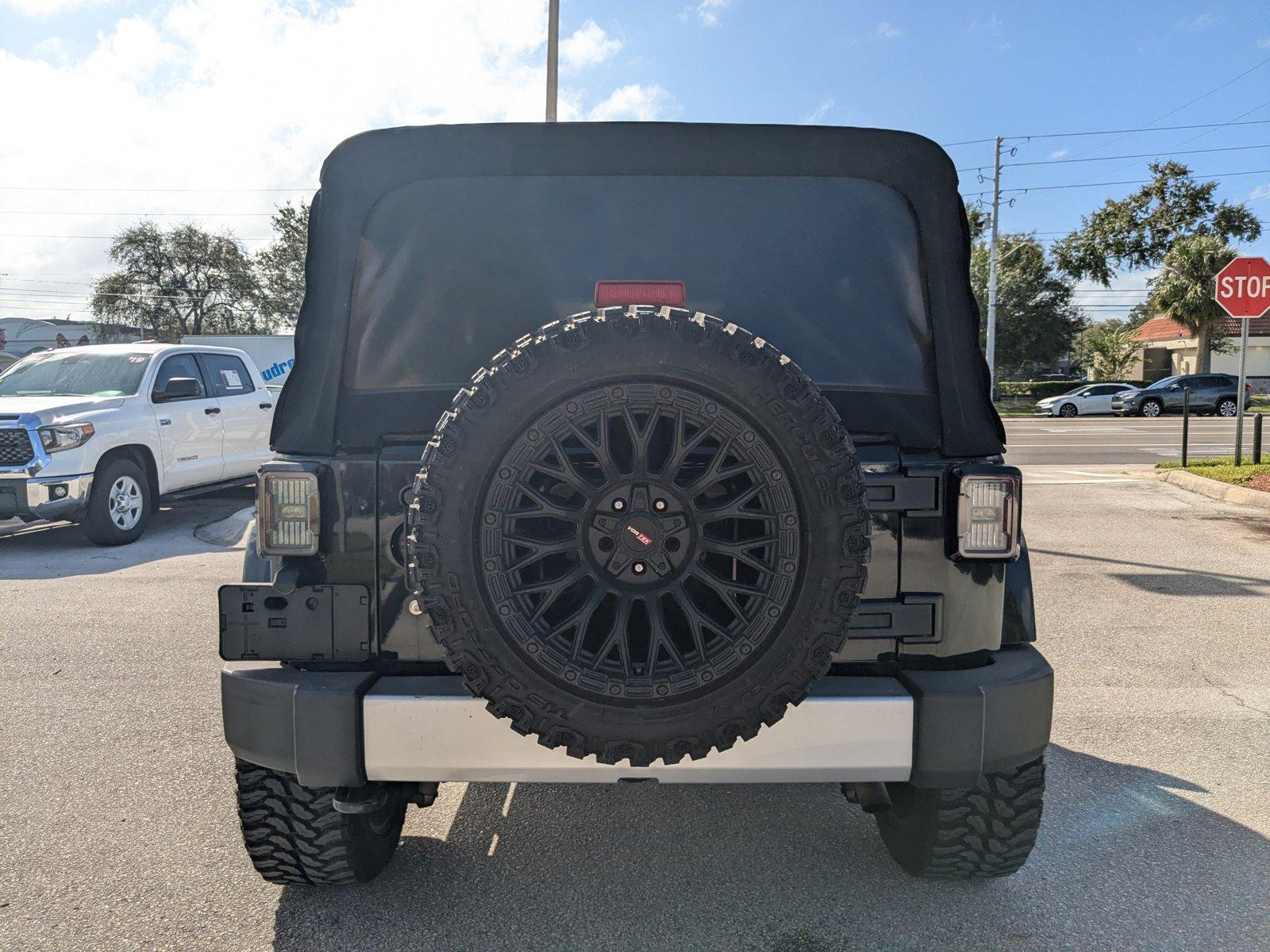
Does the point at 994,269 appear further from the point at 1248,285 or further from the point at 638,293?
the point at 638,293

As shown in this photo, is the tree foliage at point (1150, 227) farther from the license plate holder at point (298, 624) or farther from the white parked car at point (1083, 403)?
the license plate holder at point (298, 624)

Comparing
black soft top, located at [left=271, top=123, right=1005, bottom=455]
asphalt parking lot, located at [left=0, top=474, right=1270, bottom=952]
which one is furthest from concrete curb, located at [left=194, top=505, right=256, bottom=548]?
black soft top, located at [left=271, top=123, right=1005, bottom=455]

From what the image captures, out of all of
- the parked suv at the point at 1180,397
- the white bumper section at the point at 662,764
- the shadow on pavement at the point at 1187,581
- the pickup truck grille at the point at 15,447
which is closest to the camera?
the white bumper section at the point at 662,764

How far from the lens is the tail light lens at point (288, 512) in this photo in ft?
7.64

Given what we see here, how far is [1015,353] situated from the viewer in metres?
52.7

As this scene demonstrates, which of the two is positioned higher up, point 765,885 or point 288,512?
point 288,512

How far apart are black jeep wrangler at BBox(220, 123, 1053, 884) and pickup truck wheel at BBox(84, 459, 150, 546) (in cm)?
695

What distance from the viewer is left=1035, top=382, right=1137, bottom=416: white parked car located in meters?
35.5

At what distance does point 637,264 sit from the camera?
8.59 ft

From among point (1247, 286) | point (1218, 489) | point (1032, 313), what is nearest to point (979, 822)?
point (1218, 489)

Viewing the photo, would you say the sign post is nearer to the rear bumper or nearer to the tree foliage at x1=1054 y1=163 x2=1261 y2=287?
the rear bumper

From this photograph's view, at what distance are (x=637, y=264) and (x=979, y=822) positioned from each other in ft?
5.93

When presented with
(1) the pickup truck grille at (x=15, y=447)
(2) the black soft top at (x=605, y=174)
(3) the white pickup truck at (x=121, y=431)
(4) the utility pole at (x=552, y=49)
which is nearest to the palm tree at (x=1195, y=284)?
(4) the utility pole at (x=552, y=49)

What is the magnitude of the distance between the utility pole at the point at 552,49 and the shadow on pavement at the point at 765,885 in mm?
11580
